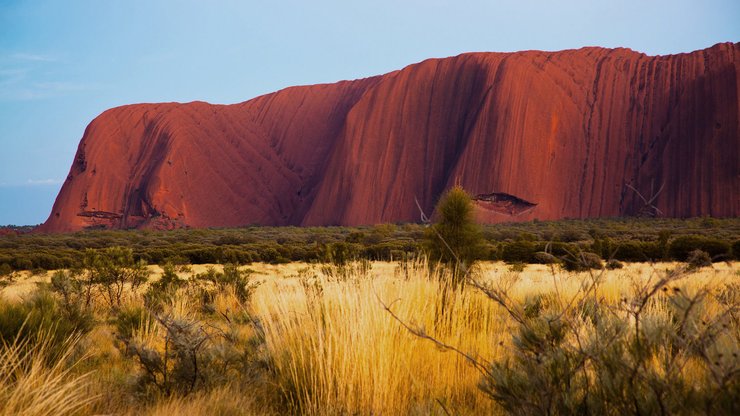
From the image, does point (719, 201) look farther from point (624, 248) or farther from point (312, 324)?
point (312, 324)

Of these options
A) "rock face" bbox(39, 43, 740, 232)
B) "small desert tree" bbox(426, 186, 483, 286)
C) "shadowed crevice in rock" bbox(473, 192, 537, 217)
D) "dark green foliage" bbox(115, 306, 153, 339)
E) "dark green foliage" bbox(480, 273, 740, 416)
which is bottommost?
"dark green foliage" bbox(115, 306, 153, 339)

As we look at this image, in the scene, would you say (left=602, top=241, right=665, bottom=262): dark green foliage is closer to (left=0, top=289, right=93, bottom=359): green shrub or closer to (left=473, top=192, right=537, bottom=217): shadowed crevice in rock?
(left=0, top=289, right=93, bottom=359): green shrub

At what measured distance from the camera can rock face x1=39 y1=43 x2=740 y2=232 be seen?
53.9 metres

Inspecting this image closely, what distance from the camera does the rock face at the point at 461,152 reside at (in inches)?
2122

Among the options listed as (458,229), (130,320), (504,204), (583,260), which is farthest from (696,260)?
(504,204)

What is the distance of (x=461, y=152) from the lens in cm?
5969

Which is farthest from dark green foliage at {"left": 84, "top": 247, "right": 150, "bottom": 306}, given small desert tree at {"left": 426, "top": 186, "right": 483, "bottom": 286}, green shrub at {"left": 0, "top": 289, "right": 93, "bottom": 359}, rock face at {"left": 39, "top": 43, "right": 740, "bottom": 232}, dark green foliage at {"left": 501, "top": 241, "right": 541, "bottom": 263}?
rock face at {"left": 39, "top": 43, "right": 740, "bottom": 232}

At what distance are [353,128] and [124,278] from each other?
5580 cm

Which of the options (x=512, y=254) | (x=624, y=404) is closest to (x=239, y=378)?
(x=624, y=404)

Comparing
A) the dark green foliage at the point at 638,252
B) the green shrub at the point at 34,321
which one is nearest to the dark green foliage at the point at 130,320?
the green shrub at the point at 34,321

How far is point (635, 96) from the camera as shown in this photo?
5962 centimetres

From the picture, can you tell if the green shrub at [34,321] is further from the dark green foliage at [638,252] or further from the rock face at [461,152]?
the rock face at [461,152]

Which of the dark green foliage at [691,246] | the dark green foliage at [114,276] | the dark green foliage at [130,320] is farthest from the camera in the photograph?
the dark green foliage at [691,246]

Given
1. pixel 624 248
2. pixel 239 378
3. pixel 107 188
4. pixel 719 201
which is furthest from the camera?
pixel 107 188
